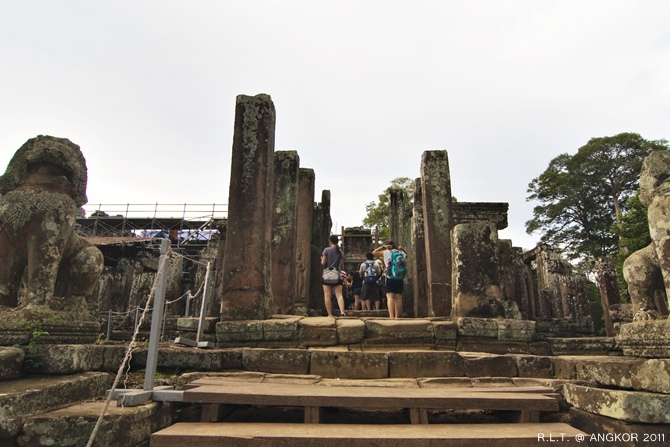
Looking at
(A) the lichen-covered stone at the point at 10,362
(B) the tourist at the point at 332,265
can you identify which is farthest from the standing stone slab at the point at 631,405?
(B) the tourist at the point at 332,265

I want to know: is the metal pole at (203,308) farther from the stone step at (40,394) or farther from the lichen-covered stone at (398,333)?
the lichen-covered stone at (398,333)

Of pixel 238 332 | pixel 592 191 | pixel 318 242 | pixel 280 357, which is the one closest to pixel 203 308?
Result: pixel 238 332

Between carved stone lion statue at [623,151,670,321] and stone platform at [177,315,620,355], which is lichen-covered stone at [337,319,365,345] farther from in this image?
carved stone lion statue at [623,151,670,321]

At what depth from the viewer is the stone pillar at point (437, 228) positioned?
7469mm

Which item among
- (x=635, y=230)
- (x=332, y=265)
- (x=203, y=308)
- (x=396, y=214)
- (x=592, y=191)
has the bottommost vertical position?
(x=203, y=308)

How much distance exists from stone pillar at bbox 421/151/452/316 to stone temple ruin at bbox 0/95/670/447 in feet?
0.27

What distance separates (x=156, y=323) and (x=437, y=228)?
5788 millimetres

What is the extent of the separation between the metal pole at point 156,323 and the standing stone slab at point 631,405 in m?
3.39

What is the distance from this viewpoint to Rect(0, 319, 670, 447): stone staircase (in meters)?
2.54

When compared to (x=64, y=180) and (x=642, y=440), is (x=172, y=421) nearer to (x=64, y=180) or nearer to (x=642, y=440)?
(x=64, y=180)

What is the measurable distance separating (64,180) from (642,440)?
18.7ft

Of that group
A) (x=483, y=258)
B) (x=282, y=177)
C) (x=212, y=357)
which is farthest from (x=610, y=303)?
(x=212, y=357)

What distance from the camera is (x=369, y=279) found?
29.6ft

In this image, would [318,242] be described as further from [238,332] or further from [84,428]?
[84,428]
